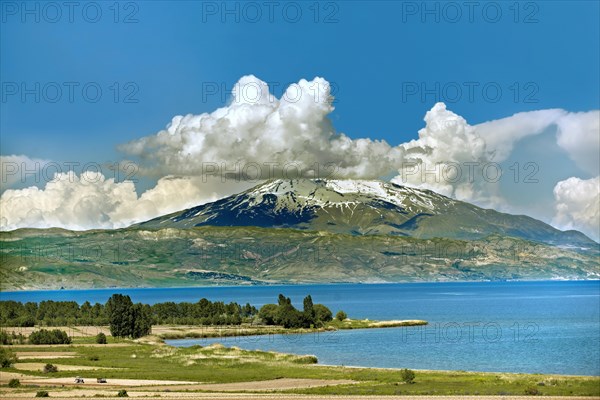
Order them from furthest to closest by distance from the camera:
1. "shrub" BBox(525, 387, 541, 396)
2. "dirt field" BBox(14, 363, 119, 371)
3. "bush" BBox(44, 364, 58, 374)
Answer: "dirt field" BBox(14, 363, 119, 371), "bush" BBox(44, 364, 58, 374), "shrub" BBox(525, 387, 541, 396)

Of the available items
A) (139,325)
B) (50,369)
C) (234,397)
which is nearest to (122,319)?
(139,325)

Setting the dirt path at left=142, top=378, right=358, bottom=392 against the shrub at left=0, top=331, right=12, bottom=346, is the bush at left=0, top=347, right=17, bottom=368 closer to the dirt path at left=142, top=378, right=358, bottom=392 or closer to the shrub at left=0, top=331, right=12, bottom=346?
the dirt path at left=142, top=378, right=358, bottom=392

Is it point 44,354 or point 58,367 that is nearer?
point 58,367

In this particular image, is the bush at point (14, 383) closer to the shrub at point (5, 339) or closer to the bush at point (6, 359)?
the bush at point (6, 359)

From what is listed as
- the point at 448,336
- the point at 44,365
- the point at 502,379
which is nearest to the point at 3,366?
the point at 44,365

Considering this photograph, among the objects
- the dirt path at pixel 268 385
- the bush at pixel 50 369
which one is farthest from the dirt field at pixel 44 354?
the dirt path at pixel 268 385

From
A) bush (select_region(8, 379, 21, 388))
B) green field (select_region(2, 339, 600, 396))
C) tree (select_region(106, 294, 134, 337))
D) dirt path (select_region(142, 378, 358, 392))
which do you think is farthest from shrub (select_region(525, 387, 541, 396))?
tree (select_region(106, 294, 134, 337))

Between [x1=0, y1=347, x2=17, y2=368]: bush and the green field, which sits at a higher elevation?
[x1=0, y1=347, x2=17, y2=368]: bush

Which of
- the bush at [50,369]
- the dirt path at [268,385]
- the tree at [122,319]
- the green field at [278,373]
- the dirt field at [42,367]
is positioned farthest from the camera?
the tree at [122,319]

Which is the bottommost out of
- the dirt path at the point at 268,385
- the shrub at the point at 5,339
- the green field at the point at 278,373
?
the dirt path at the point at 268,385

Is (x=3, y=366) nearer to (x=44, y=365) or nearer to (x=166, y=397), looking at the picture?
(x=44, y=365)

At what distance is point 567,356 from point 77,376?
82317 mm

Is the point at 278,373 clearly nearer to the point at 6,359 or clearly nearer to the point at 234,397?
the point at 234,397

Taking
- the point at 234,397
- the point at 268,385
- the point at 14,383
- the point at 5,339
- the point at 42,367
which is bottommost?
the point at 268,385
